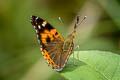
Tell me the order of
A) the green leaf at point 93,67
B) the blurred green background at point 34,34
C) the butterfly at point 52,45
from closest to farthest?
1. the green leaf at point 93,67
2. the butterfly at point 52,45
3. the blurred green background at point 34,34

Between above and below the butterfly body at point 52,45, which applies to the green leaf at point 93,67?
below

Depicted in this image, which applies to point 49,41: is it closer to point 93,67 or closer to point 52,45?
point 52,45

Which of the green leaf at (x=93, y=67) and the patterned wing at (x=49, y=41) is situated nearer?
the green leaf at (x=93, y=67)

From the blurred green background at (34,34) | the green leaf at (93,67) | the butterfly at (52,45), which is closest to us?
the green leaf at (93,67)

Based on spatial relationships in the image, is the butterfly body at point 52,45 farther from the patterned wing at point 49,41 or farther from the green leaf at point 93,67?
the green leaf at point 93,67

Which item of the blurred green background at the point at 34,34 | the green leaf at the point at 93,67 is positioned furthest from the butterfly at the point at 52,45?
the blurred green background at the point at 34,34

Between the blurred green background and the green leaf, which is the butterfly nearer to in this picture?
the green leaf

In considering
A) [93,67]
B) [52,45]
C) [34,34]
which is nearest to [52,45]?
[52,45]
